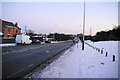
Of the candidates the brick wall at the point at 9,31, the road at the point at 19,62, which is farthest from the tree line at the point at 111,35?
the road at the point at 19,62

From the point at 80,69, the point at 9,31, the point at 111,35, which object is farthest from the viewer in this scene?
the point at 111,35

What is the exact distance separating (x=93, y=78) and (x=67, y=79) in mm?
1187

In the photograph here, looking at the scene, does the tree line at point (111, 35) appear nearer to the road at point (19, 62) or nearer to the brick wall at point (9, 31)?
the brick wall at point (9, 31)

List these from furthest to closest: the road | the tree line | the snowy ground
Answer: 1. the tree line
2. the road
3. the snowy ground

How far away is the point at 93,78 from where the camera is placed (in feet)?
19.4

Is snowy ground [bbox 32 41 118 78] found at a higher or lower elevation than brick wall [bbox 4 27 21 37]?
lower

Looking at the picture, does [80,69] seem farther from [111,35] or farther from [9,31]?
[111,35]

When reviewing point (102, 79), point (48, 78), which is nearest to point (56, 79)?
point (48, 78)

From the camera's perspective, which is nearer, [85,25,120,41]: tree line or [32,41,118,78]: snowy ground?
[32,41,118,78]: snowy ground

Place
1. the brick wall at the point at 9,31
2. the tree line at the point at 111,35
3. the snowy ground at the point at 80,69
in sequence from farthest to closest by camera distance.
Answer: the brick wall at the point at 9,31 < the tree line at the point at 111,35 < the snowy ground at the point at 80,69

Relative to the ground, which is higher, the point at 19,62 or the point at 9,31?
the point at 9,31

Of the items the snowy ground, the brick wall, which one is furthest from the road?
the brick wall

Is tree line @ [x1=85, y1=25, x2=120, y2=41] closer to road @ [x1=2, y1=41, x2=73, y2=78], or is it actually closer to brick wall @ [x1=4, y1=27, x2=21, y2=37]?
brick wall @ [x1=4, y1=27, x2=21, y2=37]

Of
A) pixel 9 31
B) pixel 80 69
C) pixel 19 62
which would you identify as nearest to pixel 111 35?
pixel 9 31
